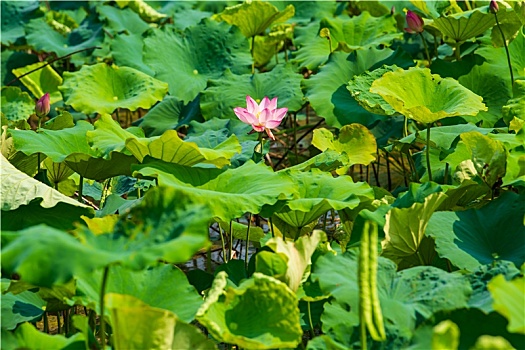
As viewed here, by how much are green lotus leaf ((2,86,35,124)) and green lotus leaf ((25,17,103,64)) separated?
465mm

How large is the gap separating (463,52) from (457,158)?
1.07m

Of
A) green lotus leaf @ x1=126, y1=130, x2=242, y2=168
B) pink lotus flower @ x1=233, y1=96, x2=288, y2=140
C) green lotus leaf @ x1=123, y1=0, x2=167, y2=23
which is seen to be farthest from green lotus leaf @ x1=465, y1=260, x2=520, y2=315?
green lotus leaf @ x1=123, y1=0, x2=167, y2=23

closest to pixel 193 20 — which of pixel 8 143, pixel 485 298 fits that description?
pixel 8 143

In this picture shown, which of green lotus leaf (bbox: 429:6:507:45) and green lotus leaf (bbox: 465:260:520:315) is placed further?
green lotus leaf (bbox: 429:6:507:45)

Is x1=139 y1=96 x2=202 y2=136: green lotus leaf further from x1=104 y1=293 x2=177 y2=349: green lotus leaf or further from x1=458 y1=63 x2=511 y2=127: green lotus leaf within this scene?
x1=104 y1=293 x2=177 y2=349: green lotus leaf

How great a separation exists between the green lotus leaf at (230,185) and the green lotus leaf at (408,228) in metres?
0.19

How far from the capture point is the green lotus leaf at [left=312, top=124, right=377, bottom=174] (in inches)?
85.4

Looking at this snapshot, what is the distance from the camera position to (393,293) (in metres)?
1.32

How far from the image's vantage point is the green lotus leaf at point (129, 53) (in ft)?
9.89

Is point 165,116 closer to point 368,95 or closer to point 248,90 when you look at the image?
point 248,90

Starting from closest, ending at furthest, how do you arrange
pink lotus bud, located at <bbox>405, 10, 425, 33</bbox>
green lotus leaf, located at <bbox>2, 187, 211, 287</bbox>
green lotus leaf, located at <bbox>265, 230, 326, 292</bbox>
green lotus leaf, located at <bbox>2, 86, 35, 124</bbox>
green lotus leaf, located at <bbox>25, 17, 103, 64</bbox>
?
green lotus leaf, located at <bbox>2, 187, 211, 287</bbox>
green lotus leaf, located at <bbox>265, 230, 326, 292</bbox>
pink lotus bud, located at <bbox>405, 10, 425, 33</bbox>
green lotus leaf, located at <bbox>2, 86, 35, 124</bbox>
green lotus leaf, located at <bbox>25, 17, 103, 64</bbox>

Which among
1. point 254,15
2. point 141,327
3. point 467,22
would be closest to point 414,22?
point 467,22

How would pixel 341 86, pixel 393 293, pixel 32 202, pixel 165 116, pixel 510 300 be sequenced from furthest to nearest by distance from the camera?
1. pixel 165 116
2. pixel 341 86
3. pixel 32 202
4. pixel 393 293
5. pixel 510 300

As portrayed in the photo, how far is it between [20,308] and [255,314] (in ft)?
1.65
